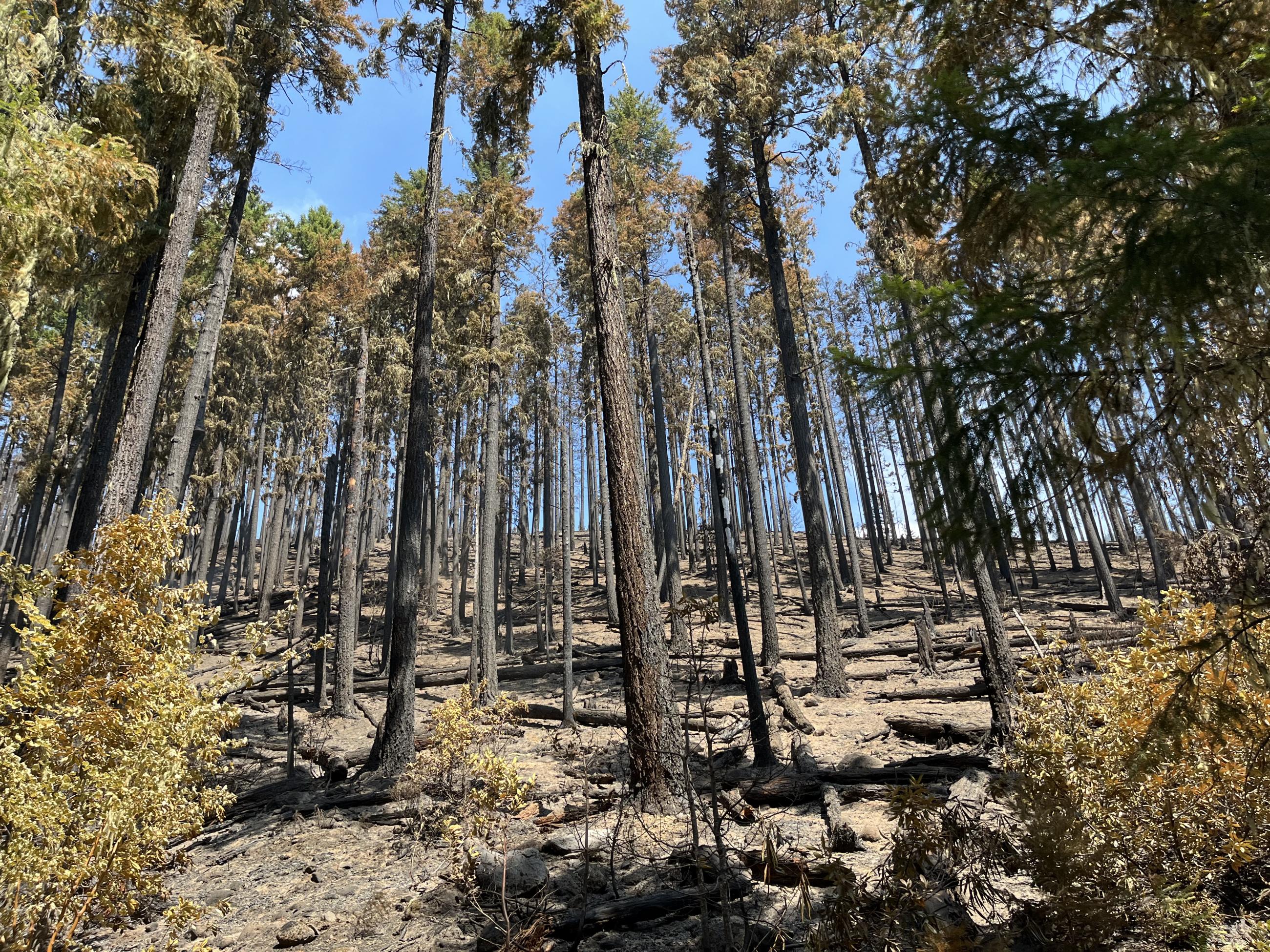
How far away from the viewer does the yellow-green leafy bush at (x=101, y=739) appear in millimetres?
3330

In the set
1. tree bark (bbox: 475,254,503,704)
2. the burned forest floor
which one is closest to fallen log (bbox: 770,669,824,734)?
the burned forest floor

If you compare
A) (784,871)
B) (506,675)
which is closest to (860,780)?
(784,871)

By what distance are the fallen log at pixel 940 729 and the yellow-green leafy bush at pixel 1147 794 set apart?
432 centimetres

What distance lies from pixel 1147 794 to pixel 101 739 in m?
6.65

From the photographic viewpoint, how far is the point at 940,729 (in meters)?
8.88

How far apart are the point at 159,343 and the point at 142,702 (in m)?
6.04

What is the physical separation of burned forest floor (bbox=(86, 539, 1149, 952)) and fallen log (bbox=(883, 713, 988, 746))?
0.03 m

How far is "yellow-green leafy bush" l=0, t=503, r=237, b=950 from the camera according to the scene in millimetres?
3330

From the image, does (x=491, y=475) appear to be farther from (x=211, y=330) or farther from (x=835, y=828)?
(x=835, y=828)

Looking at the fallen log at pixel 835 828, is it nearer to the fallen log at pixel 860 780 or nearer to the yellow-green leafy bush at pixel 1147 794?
the fallen log at pixel 860 780

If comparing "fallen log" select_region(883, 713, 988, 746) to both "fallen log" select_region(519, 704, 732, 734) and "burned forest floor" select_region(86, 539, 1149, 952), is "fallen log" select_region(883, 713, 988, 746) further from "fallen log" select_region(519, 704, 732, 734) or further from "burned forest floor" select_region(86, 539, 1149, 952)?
"fallen log" select_region(519, 704, 732, 734)

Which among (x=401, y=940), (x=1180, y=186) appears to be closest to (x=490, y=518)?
(x=401, y=940)

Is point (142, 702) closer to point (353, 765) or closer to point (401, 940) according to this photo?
point (401, 940)

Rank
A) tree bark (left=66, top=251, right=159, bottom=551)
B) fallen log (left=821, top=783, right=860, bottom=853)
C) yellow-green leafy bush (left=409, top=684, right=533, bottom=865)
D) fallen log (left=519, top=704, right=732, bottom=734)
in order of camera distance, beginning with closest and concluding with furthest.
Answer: yellow-green leafy bush (left=409, top=684, right=533, bottom=865) < fallen log (left=821, top=783, right=860, bottom=853) < tree bark (left=66, top=251, right=159, bottom=551) < fallen log (left=519, top=704, right=732, bottom=734)
